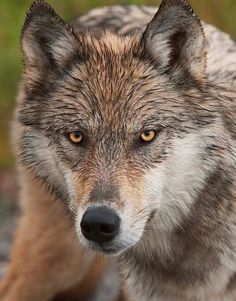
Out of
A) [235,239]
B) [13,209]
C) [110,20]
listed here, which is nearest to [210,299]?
[235,239]

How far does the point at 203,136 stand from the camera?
16.8 feet

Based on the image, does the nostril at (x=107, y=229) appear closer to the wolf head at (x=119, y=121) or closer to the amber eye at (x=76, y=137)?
the wolf head at (x=119, y=121)

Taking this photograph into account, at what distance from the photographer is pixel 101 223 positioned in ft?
15.3

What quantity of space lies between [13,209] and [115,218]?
4.48 metres

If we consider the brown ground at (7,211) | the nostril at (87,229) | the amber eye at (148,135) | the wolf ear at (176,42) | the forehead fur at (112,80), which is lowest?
the brown ground at (7,211)

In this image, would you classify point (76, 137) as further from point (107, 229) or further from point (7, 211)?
point (7, 211)

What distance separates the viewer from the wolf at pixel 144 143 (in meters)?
4.88

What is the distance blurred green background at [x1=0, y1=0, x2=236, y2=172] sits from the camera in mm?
9875

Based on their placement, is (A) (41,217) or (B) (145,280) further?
(A) (41,217)

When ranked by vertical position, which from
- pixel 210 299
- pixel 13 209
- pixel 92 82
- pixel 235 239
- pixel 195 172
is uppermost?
pixel 92 82

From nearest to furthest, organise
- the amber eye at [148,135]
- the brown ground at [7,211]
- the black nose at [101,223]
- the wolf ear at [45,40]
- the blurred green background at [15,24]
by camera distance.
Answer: the black nose at [101,223] < the amber eye at [148,135] < the wolf ear at [45,40] < the brown ground at [7,211] < the blurred green background at [15,24]

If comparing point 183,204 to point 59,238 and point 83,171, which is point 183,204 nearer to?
point 83,171

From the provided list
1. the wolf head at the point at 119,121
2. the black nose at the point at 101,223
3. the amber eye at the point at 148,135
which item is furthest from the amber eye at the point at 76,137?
the black nose at the point at 101,223

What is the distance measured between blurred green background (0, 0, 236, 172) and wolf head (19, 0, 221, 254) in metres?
4.28
